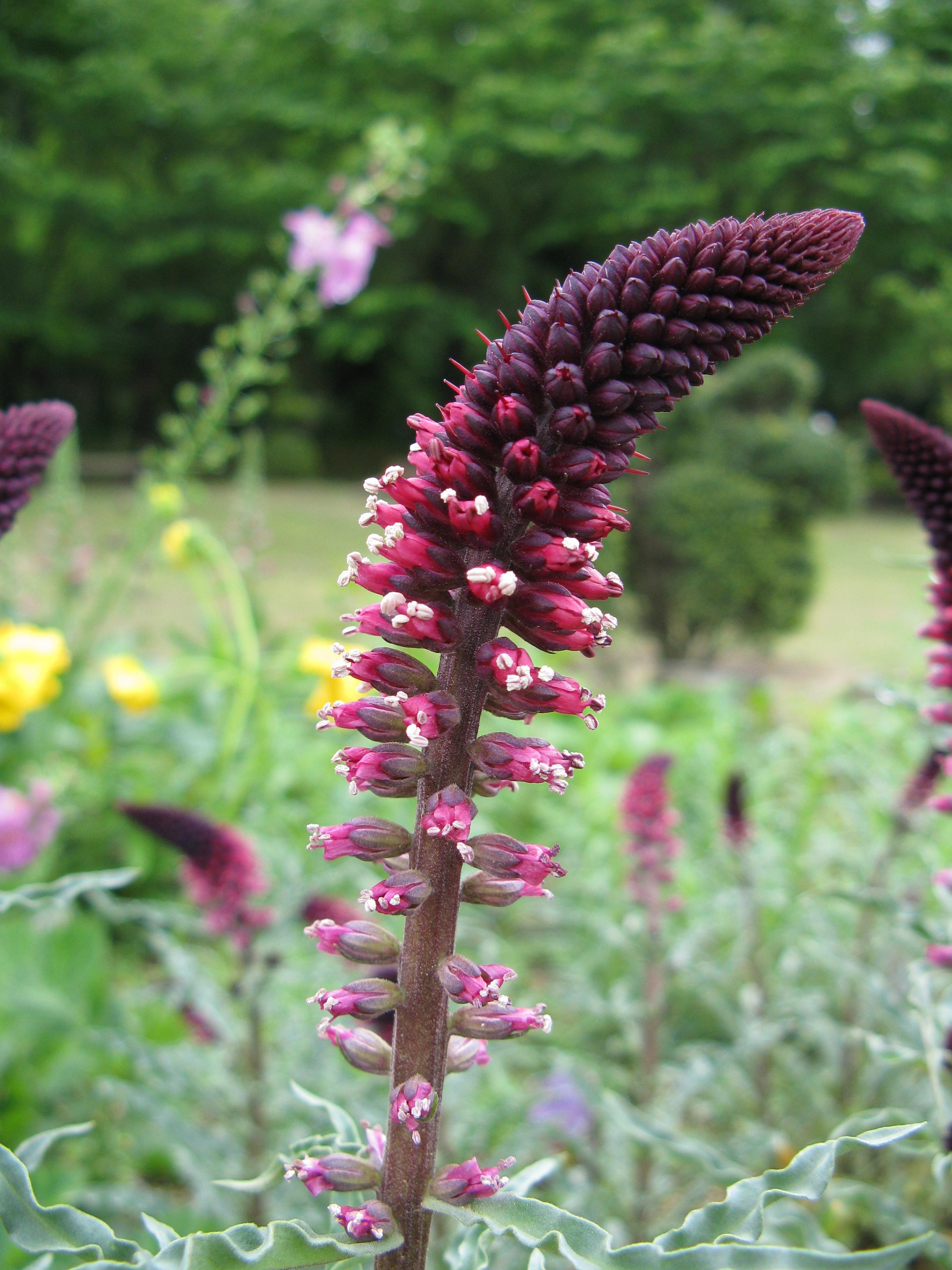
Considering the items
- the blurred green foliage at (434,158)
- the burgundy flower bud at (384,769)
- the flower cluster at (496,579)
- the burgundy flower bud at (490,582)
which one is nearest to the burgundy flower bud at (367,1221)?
the flower cluster at (496,579)

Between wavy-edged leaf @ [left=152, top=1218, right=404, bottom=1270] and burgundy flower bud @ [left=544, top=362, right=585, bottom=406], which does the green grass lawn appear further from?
wavy-edged leaf @ [left=152, top=1218, right=404, bottom=1270]

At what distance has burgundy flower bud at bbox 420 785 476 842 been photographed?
35.7 inches

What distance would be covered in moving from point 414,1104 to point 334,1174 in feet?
0.44

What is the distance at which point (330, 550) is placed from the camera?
15016 millimetres

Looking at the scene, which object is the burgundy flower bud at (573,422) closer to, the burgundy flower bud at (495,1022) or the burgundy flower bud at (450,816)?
the burgundy flower bud at (450,816)

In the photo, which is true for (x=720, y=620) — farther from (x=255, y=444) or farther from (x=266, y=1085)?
(x=266, y=1085)

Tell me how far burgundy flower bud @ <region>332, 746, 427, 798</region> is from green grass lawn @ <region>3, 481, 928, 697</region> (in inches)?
44.9

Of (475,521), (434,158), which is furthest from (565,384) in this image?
(434,158)

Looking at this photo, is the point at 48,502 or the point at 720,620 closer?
the point at 48,502

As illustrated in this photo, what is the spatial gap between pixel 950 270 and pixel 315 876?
1616cm

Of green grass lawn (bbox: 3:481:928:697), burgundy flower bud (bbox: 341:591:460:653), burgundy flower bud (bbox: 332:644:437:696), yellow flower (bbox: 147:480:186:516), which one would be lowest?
green grass lawn (bbox: 3:481:928:697)

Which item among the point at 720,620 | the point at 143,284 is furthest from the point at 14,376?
the point at 720,620

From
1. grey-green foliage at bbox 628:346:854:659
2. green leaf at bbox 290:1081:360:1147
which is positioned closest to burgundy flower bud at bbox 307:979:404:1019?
green leaf at bbox 290:1081:360:1147

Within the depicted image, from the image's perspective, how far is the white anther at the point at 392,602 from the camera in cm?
94
